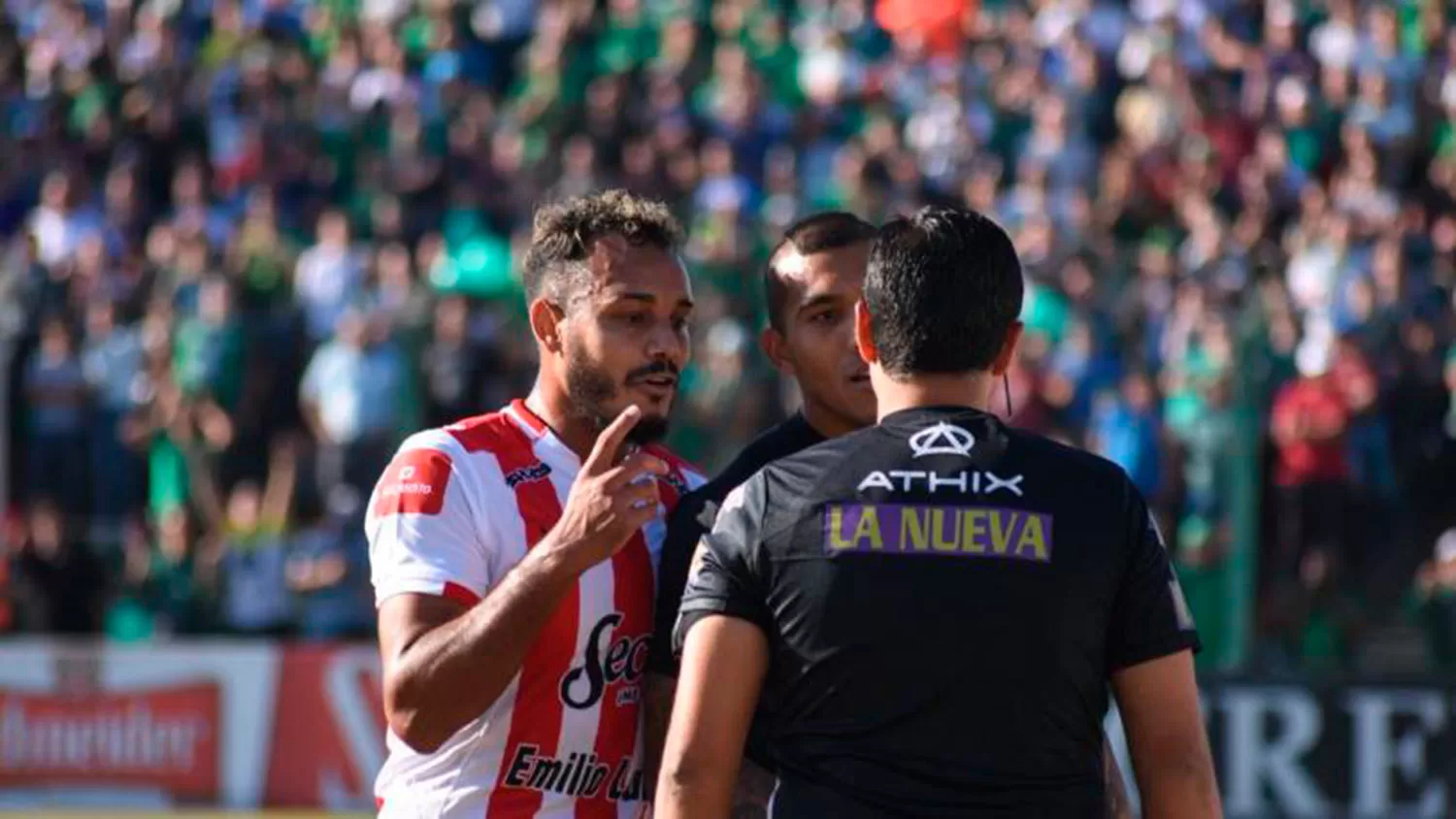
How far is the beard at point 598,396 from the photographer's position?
498 centimetres

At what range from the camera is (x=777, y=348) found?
553 cm

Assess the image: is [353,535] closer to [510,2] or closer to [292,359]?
[292,359]

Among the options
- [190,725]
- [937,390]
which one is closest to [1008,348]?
[937,390]

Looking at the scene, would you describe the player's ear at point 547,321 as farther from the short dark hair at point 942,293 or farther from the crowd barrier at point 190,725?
the crowd barrier at point 190,725

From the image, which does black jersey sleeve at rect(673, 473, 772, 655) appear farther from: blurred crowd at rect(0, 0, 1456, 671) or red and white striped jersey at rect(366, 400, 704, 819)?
blurred crowd at rect(0, 0, 1456, 671)

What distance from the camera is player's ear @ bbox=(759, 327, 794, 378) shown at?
5.48 meters

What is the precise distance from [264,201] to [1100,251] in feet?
18.8

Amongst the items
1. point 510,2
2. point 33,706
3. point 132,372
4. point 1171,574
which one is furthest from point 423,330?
point 1171,574

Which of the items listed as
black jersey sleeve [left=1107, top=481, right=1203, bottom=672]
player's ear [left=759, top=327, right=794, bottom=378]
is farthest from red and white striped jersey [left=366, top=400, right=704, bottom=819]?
black jersey sleeve [left=1107, top=481, right=1203, bottom=672]

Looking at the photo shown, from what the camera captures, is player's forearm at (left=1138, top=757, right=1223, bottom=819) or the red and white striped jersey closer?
player's forearm at (left=1138, top=757, right=1223, bottom=819)

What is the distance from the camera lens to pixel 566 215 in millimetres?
5133

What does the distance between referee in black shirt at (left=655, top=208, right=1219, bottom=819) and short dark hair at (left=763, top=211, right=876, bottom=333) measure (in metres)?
1.12

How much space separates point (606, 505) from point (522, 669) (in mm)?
593

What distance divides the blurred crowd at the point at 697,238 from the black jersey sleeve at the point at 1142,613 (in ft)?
29.8
